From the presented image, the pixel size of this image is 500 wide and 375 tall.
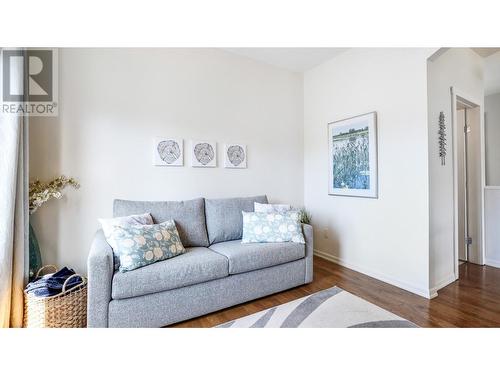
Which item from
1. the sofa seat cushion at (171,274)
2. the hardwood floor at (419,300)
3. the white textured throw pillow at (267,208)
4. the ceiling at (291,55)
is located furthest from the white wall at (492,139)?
the sofa seat cushion at (171,274)

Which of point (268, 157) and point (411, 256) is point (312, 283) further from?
point (268, 157)

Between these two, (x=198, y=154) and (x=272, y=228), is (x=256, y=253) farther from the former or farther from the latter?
(x=198, y=154)

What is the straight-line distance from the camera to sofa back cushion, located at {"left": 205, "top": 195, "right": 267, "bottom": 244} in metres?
2.40

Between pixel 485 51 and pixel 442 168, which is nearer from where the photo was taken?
pixel 442 168

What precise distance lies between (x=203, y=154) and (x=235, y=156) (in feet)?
1.40

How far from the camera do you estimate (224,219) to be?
2.46 m

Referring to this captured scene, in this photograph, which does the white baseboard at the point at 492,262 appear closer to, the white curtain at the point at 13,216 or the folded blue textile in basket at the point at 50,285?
the folded blue textile in basket at the point at 50,285

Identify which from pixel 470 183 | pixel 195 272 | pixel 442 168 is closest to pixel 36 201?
pixel 195 272

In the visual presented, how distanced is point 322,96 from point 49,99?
307 centimetres

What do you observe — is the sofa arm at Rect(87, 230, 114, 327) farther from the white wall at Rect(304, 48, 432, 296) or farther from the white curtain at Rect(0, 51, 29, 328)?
the white wall at Rect(304, 48, 432, 296)

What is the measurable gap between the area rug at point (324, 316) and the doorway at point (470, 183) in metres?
2.03

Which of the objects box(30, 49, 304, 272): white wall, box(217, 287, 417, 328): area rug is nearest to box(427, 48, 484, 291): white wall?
box(217, 287, 417, 328): area rug

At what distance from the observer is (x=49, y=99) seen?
1.99 metres
